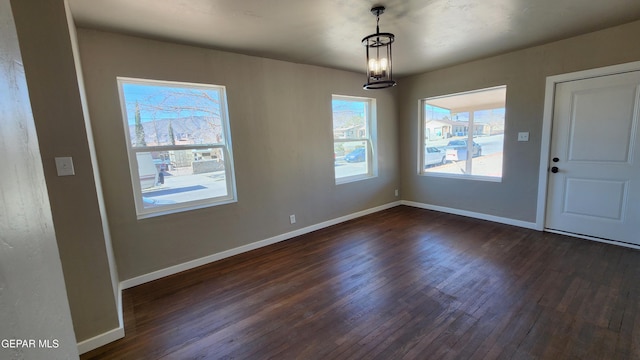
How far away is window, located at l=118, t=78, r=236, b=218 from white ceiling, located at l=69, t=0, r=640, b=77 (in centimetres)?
54

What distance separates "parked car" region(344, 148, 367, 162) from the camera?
4.66 m

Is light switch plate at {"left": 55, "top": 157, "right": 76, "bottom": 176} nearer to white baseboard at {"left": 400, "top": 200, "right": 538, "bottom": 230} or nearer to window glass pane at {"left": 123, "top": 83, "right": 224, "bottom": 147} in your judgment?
window glass pane at {"left": 123, "top": 83, "right": 224, "bottom": 147}

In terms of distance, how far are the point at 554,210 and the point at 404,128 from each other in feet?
8.59

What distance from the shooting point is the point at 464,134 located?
4.54 meters

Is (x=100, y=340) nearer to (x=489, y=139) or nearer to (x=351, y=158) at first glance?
(x=351, y=158)

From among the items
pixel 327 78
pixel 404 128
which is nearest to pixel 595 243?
pixel 404 128

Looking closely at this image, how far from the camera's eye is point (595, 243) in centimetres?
329

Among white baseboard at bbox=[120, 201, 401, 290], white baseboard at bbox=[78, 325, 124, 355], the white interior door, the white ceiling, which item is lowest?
white baseboard at bbox=[78, 325, 124, 355]

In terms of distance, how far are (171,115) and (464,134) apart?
4386 millimetres

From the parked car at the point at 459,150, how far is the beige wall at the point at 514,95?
0.41 m

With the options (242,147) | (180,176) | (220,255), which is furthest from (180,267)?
(242,147)

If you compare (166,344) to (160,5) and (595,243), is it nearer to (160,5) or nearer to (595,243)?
(160,5)

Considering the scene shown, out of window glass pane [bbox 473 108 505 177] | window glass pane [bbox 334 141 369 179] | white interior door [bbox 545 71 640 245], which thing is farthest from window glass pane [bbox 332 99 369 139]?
white interior door [bbox 545 71 640 245]

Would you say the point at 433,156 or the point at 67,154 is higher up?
the point at 67,154
